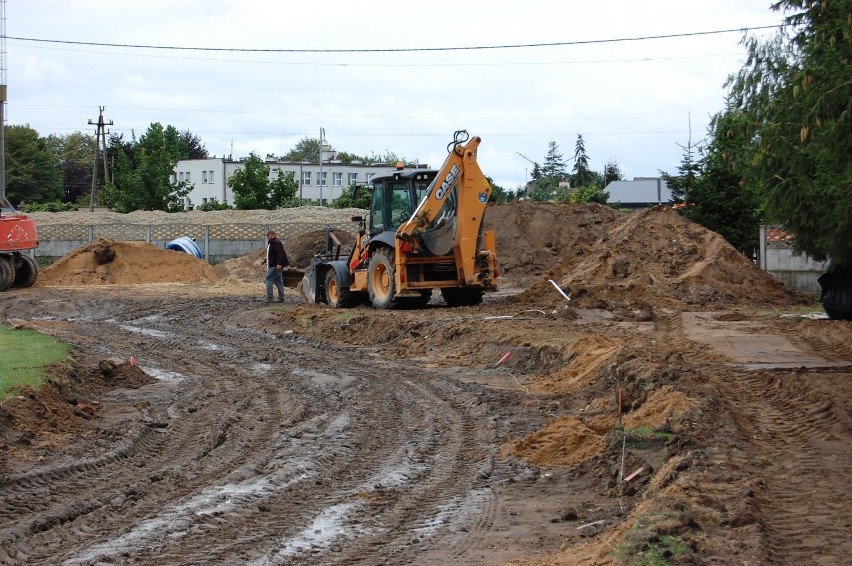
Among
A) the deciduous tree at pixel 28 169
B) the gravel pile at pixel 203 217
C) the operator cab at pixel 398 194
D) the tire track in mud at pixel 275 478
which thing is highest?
the deciduous tree at pixel 28 169

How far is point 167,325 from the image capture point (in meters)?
22.9

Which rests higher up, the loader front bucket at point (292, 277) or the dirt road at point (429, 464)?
the loader front bucket at point (292, 277)

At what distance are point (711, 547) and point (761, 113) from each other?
14.1 m

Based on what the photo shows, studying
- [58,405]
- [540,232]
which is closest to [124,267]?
[540,232]

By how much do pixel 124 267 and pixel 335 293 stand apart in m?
14.5

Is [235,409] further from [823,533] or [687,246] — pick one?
[687,246]

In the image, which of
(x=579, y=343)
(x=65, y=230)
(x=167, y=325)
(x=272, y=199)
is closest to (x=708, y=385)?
(x=579, y=343)

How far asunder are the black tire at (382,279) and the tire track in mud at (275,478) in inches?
269

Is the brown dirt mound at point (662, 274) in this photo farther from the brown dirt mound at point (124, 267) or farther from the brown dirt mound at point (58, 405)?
the brown dirt mound at point (124, 267)

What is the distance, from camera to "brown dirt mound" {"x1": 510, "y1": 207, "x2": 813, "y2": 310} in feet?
76.7

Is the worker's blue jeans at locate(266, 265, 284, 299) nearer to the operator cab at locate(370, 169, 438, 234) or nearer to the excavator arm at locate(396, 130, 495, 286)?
the operator cab at locate(370, 169, 438, 234)

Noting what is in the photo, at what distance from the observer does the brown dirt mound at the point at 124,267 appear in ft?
117

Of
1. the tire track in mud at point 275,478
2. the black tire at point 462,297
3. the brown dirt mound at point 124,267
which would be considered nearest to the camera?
the tire track in mud at point 275,478

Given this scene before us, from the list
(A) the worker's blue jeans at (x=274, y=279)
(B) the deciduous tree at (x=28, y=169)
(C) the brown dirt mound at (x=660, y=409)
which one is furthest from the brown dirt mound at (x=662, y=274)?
(B) the deciduous tree at (x=28, y=169)
